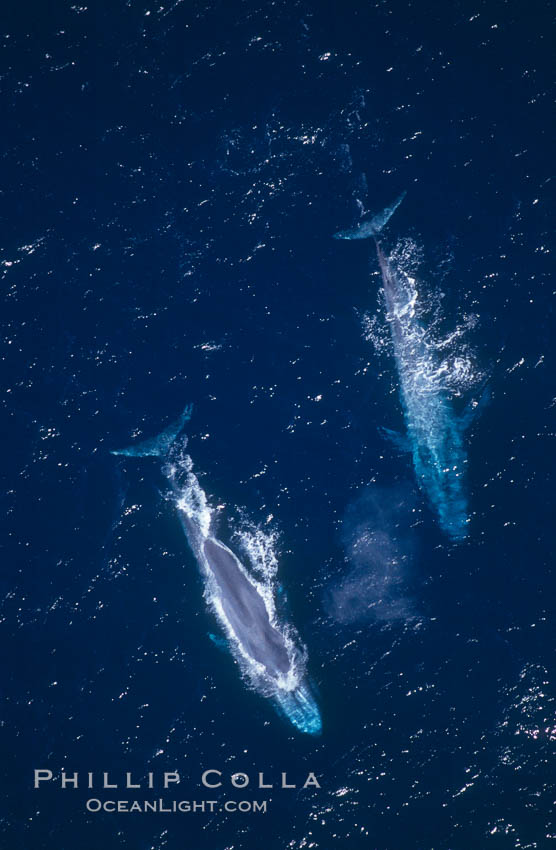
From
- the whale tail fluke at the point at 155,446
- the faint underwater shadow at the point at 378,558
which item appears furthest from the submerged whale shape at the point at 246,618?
the faint underwater shadow at the point at 378,558

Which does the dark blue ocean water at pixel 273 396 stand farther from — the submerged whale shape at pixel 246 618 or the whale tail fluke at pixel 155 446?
the submerged whale shape at pixel 246 618

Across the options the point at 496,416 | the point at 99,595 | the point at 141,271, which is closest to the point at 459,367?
the point at 496,416

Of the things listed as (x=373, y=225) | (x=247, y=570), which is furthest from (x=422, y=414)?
(x=247, y=570)

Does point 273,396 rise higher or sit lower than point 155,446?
higher

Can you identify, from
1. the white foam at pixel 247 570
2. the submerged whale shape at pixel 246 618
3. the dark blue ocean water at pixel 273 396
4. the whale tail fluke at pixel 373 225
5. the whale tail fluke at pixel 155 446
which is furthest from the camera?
the whale tail fluke at pixel 373 225

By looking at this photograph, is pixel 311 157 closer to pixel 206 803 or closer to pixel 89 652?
pixel 89 652

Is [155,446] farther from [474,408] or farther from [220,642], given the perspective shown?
[474,408]
